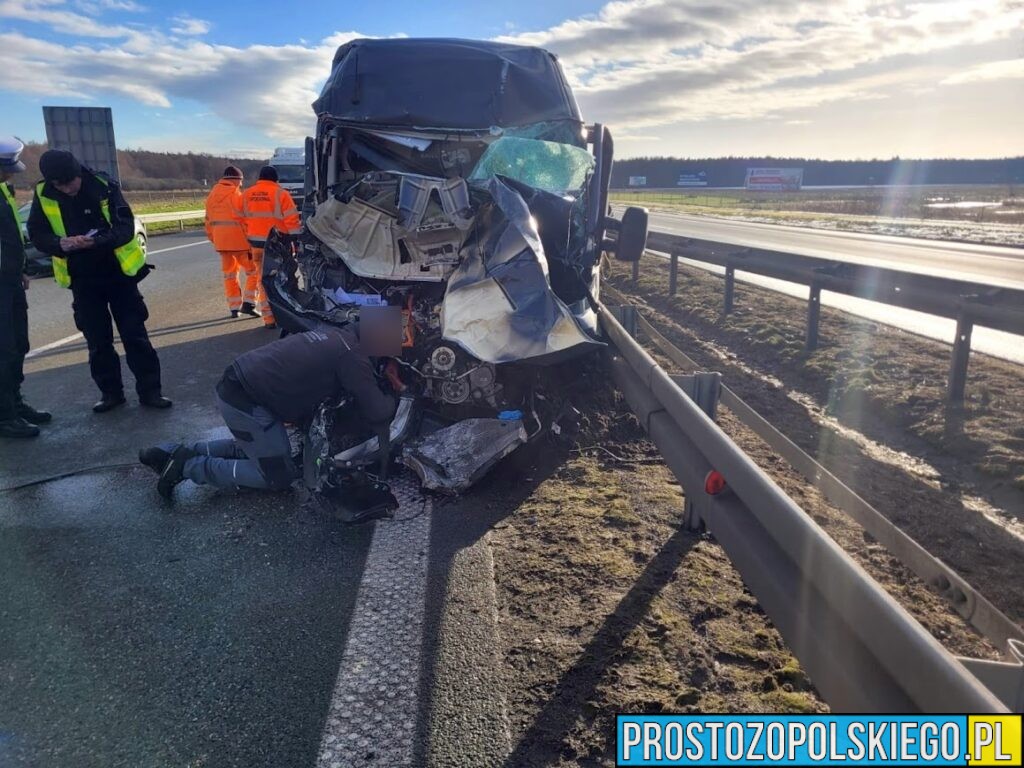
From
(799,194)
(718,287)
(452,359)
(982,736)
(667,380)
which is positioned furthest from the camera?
(799,194)

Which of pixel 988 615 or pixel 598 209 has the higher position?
pixel 598 209

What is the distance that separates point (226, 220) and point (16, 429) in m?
4.79

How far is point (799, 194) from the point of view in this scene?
7256 cm

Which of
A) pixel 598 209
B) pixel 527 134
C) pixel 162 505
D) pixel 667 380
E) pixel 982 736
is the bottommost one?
pixel 162 505

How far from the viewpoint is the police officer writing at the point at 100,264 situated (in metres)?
5.52

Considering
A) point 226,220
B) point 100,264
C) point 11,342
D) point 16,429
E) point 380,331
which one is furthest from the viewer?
point 226,220

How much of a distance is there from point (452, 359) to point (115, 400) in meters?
3.12

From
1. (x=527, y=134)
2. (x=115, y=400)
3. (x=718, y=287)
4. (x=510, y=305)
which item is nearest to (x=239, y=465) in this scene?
(x=510, y=305)

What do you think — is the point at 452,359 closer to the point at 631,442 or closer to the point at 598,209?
the point at 631,442

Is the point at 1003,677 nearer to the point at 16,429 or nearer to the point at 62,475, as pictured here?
the point at 62,475

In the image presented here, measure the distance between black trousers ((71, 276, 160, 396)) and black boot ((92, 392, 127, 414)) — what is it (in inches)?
1.0

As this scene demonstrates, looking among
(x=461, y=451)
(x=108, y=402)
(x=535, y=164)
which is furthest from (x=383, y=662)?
(x=108, y=402)

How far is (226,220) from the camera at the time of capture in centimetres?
933

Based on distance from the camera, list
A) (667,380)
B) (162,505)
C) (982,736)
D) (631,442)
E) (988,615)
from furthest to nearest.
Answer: (631,442), (162,505), (667,380), (988,615), (982,736)
